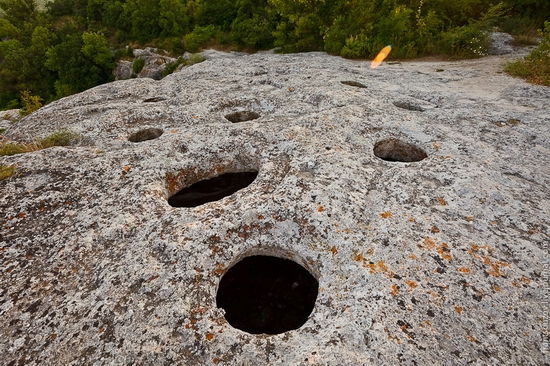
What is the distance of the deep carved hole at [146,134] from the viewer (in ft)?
27.1

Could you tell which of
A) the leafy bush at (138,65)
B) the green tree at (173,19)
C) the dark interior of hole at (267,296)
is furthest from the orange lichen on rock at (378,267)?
the green tree at (173,19)

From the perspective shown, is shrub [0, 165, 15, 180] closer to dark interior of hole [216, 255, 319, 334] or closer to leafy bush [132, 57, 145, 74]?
dark interior of hole [216, 255, 319, 334]

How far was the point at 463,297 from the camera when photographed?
3.55 m

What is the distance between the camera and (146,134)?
27.8 ft

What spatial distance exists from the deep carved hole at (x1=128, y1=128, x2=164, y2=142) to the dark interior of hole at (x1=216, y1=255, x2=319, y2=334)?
4.81 meters

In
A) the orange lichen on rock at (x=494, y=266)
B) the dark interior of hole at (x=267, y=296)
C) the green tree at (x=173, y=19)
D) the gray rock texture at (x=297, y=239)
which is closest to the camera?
the gray rock texture at (x=297, y=239)

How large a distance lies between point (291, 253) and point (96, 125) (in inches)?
294

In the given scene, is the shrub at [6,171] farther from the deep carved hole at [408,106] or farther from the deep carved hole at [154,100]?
the deep carved hole at [408,106]

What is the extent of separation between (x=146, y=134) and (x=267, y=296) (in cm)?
599

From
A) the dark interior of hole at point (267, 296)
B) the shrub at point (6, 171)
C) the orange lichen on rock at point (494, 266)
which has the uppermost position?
the orange lichen on rock at point (494, 266)

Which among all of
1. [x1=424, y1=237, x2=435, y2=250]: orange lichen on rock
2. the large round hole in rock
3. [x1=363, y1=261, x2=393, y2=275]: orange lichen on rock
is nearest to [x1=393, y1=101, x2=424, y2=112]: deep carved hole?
the large round hole in rock

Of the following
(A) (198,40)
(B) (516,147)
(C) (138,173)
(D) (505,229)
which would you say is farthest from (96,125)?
(A) (198,40)

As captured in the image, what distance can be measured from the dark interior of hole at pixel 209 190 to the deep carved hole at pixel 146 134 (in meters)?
1.95

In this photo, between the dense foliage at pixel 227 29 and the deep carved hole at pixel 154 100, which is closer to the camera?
the deep carved hole at pixel 154 100
